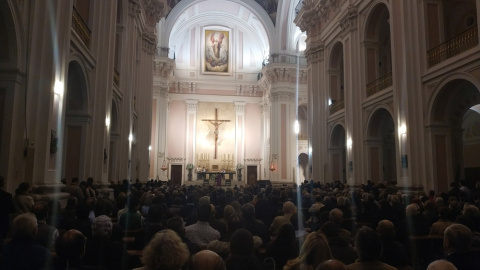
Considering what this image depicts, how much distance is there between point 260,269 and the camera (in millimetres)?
3648

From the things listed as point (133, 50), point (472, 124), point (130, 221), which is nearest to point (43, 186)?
point (130, 221)

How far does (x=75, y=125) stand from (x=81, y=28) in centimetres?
279

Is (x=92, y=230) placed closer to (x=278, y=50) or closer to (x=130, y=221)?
(x=130, y=221)

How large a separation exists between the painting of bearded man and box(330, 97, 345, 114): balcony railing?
58.0 feet

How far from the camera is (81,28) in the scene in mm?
11031

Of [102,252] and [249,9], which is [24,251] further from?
[249,9]

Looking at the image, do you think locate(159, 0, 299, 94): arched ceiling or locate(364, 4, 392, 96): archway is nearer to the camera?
locate(364, 4, 392, 96): archway

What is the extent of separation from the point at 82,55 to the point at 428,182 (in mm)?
11154

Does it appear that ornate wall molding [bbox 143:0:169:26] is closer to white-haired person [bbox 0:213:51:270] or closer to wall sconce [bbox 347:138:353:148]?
wall sconce [bbox 347:138:353:148]

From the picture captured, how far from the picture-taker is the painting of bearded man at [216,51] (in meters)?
37.1

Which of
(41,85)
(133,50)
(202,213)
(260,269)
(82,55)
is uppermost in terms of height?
(133,50)

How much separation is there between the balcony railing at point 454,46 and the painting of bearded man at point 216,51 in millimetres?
25932

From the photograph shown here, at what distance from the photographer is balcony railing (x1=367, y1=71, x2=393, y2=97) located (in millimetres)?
15344

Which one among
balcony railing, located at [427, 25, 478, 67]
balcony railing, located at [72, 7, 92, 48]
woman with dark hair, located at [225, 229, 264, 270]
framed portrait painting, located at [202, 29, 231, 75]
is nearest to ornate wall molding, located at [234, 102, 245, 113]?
framed portrait painting, located at [202, 29, 231, 75]
